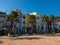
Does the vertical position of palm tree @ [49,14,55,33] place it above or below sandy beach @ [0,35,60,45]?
above

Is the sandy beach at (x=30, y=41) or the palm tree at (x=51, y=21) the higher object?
the palm tree at (x=51, y=21)

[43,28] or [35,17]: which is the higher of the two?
[35,17]

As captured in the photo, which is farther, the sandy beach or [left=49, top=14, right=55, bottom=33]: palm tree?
[left=49, top=14, right=55, bottom=33]: palm tree

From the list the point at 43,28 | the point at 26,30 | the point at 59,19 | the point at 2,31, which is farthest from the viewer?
the point at 59,19

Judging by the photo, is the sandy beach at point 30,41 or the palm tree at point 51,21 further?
the palm tree at point 51,21

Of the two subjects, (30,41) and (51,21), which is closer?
(30,41)

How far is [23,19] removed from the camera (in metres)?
66.4

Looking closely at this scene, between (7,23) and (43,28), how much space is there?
22101 mm

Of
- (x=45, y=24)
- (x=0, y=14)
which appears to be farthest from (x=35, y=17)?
(x=0, y=14)

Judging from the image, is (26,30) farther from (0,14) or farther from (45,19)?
(0,14)

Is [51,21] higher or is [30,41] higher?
[51,21]

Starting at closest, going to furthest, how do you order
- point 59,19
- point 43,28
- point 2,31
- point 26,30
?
point 2,31 < point 26,30 < point 43,28 < point 59,19

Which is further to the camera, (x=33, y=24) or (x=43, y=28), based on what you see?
(x=43, y=28)

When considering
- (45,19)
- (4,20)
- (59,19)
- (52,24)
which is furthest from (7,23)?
(59,19)
